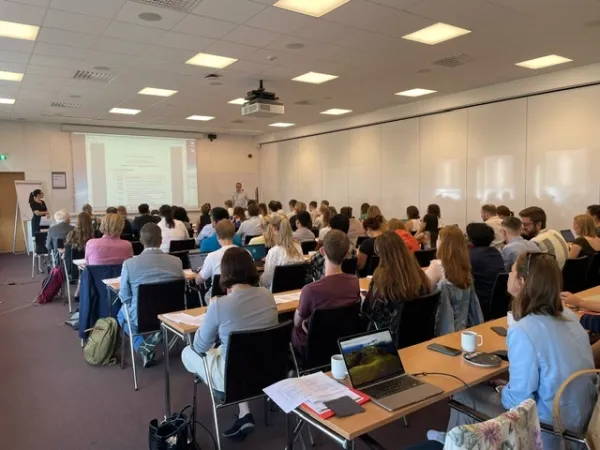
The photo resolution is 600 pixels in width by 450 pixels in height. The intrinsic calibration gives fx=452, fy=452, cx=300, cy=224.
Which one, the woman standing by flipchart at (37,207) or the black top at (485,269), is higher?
the woman standing by flipchart at (37,207)

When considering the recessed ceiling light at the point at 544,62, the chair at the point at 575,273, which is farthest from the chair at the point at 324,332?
the recessed ceiling light at the point at 544,62

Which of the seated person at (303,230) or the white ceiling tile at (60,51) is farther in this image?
the seated person at (303,230)

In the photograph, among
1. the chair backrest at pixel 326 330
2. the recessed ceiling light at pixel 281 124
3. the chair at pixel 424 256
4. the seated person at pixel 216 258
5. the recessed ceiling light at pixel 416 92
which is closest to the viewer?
the chair backrest at pixel 326 330

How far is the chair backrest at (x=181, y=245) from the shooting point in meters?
6.13

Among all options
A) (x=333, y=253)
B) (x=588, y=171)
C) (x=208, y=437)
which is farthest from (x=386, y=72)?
(x=208, y=437)

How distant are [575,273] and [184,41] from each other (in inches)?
202

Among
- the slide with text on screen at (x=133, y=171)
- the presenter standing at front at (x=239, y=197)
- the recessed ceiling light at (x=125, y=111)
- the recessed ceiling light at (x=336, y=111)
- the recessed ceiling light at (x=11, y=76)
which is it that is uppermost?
the recessed ceiling light at (x=125, y=111)

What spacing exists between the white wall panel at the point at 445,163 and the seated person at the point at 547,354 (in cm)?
775

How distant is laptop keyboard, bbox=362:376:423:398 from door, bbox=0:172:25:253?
12685 mm

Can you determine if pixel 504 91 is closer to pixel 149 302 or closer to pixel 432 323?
pixel 432 323

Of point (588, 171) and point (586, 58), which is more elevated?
point (586, 58)

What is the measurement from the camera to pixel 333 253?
121 inches

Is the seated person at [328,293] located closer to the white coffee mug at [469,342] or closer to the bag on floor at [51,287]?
the white coffee mug at [469,342]

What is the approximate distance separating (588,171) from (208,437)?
24.1 ft
